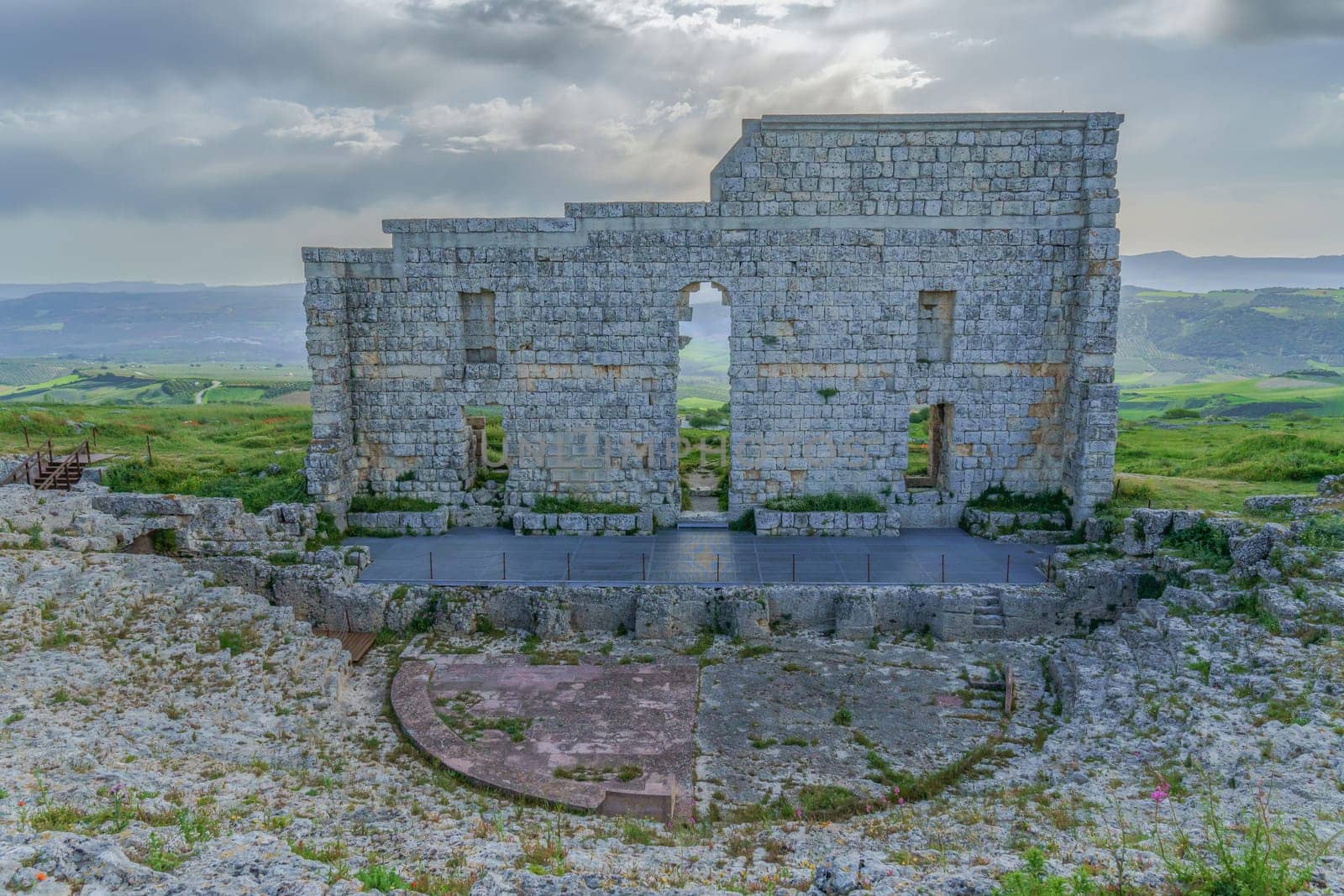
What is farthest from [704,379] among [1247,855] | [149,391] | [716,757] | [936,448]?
[1247,855]

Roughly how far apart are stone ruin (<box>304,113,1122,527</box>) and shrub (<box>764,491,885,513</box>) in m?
0.31

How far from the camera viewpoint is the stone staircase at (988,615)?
14.1m

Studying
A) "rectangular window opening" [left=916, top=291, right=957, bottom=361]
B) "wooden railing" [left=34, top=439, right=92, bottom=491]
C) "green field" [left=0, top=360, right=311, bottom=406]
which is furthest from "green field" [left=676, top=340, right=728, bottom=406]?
"wooden railing" [left=34, top=439, right=92, bottom=491]

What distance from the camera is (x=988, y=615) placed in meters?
14.2

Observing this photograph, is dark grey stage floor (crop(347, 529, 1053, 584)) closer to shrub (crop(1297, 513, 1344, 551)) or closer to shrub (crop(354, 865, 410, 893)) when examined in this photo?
shrub (crop(1297, 513, 1344, 551))

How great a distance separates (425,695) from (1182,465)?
70.1ft

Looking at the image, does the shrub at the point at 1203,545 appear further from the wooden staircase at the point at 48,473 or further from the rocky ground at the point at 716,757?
the wooden staircase at the point at 48,473

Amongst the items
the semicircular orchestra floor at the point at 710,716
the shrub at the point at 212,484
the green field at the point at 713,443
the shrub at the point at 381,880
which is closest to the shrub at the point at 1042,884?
the semicircular orchestra floor at the point at 710,716

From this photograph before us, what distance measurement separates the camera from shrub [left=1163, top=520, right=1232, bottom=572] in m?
13.6

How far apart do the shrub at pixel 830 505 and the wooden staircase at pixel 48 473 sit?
15.9 metres

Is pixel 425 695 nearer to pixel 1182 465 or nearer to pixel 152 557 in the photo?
pixel 152 557

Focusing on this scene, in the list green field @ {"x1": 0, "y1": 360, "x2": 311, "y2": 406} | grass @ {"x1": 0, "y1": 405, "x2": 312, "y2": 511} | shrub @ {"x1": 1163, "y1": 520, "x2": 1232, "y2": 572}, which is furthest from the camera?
green field @ {"x1": 0, "y1": 360, "x2": 311, "y2": 406}

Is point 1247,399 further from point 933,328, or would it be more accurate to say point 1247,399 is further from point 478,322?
point 478,322

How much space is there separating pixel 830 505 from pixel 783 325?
13.3 ft
